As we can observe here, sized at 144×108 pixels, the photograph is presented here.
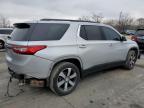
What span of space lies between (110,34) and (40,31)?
8.16 feet

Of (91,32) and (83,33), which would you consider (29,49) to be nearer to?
(83,33)

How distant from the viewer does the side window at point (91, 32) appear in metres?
4.05

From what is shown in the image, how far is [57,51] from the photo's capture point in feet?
11.1

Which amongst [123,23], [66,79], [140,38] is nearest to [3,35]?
[140,38]

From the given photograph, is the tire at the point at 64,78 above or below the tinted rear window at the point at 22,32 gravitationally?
below

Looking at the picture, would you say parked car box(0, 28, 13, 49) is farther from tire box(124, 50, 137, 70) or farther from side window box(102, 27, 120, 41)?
tire box(124, 50, 137, 70)

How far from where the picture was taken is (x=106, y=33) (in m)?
4.80

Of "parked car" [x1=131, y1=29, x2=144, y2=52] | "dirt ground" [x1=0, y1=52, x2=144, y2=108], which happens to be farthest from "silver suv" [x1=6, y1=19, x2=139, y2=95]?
"parked car" [x1=131, y1=29, x2=144, y2=52]

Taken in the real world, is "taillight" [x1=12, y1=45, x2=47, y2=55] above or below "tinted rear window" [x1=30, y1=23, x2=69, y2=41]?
below

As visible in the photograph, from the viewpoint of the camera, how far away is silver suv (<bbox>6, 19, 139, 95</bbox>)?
319 centimetres

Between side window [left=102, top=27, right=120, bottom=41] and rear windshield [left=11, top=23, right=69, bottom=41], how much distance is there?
1.55m

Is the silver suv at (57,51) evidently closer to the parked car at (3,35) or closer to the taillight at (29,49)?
the taillight at (29,49)

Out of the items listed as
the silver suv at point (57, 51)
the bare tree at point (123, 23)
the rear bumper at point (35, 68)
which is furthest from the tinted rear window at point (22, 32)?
the bare tree at point (123, 23)

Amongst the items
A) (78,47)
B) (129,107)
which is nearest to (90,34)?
(78,47)
